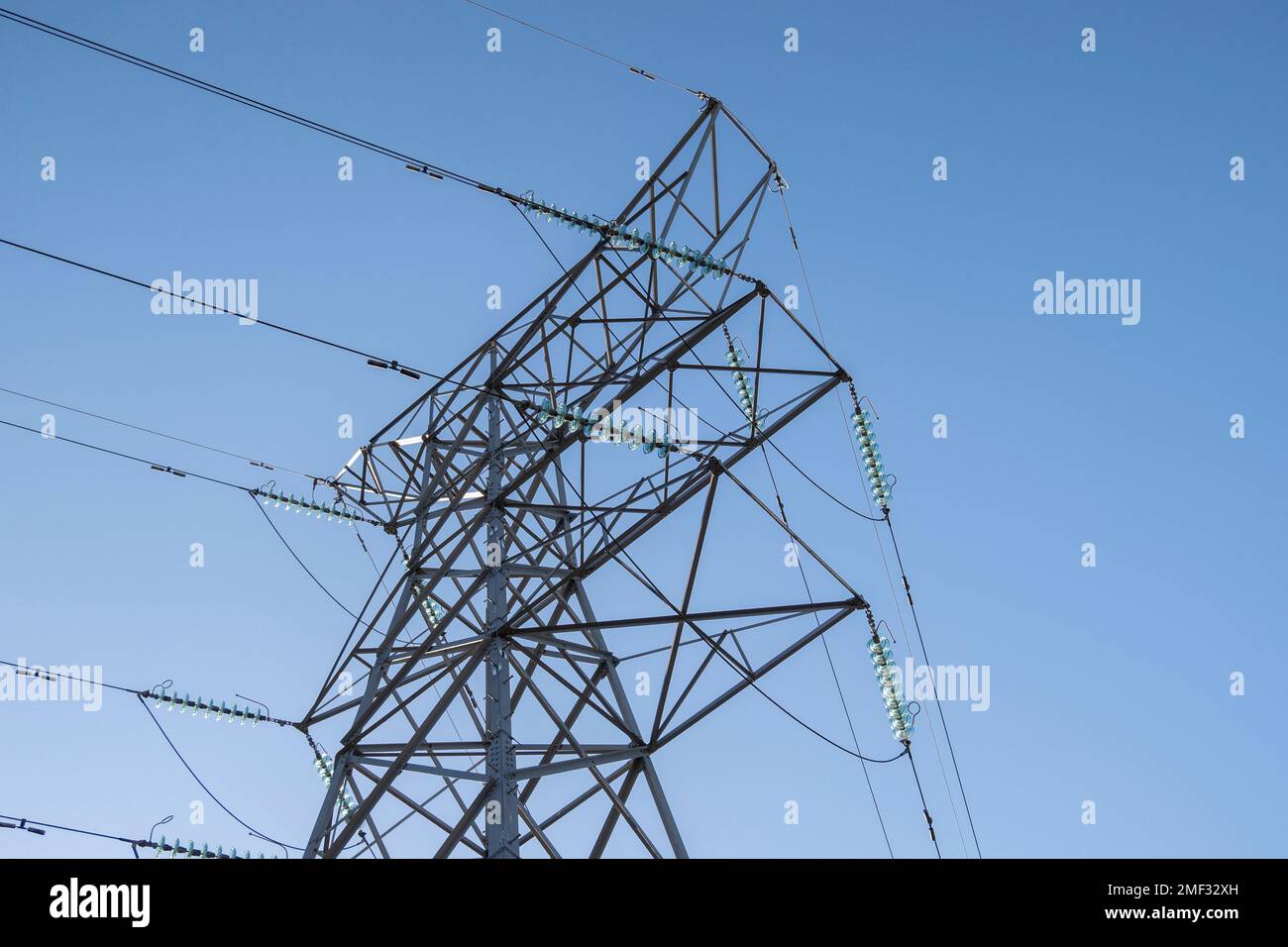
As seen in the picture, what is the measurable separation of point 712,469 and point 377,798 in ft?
15.6

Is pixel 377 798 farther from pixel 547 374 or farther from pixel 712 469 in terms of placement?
pixel 547 374

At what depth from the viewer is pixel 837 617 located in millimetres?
12203

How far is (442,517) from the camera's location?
1401cm
